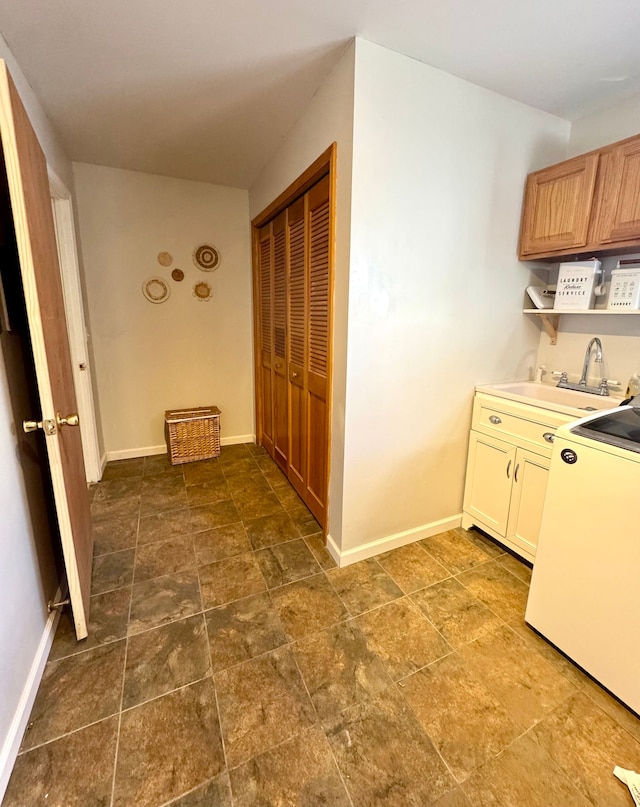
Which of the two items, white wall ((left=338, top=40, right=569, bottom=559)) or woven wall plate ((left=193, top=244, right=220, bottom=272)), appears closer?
white wall ((left=338, top=40, right=569, bottom=559))

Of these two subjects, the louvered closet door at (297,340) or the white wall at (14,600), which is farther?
the louvered closet door at (297,340)

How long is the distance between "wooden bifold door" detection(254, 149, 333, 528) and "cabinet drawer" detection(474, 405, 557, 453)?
926mm

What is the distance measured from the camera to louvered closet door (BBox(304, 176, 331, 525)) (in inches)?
76.9

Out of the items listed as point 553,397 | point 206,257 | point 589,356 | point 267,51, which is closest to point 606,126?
point 589,356

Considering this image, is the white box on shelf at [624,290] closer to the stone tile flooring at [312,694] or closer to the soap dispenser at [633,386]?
the soap dispenser at [633,386]

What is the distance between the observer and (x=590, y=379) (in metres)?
2.11

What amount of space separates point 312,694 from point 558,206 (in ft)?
8.24

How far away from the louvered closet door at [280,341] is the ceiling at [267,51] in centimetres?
67

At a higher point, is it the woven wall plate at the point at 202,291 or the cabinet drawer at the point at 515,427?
the woven wall plate at the point at 202,291

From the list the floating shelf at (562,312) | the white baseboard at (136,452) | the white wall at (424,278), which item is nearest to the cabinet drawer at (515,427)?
the white wall at (424,278)

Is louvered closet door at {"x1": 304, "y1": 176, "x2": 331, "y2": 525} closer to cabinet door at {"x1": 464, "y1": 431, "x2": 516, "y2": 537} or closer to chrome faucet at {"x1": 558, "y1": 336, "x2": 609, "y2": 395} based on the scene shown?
cabinet door at {"x1": 464, "y1": 431, "x2": 516, "y2": 537}

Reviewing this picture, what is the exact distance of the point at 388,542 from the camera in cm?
211

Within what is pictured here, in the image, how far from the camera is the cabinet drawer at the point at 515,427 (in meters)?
1.80

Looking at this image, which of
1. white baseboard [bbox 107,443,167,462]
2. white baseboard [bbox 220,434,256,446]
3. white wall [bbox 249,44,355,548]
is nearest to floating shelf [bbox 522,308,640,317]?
white wall [bbox 249,44,355,548]
